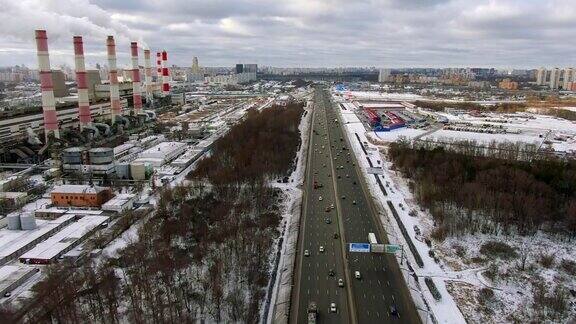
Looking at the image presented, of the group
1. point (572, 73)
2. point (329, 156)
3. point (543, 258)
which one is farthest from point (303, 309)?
point (572, 73)

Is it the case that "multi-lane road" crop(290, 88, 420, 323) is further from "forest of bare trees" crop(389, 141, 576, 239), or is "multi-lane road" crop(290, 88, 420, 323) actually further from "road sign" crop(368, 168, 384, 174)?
"forest of bare trees" crop(389, 141, 576, 239)

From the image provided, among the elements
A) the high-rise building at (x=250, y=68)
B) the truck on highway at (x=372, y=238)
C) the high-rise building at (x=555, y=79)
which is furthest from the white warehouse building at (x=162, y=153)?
the high-rise building at (x=250, y=68)

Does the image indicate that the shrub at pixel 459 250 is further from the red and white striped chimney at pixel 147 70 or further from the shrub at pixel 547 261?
the red and white striped chimney at pixel 147 70

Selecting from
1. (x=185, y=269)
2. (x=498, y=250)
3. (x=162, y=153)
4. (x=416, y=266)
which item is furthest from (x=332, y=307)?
(x=162, y=153)

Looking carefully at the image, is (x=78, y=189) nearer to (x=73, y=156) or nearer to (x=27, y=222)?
(x=27, y=222)

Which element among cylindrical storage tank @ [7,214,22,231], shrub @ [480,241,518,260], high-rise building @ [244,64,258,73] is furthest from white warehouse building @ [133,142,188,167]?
high-rise building @ [244,64,258,73]

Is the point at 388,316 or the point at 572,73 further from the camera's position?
the point at 572,73

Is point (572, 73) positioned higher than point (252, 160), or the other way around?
point (572, 73)

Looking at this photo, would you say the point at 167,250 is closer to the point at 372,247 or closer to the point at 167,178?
the point at 372,247
